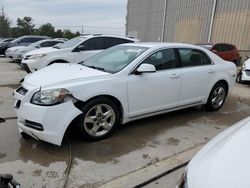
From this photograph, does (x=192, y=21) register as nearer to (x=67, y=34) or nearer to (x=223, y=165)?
(x=223, y=165)

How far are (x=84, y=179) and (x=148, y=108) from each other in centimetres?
198

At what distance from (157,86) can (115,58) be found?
92cm

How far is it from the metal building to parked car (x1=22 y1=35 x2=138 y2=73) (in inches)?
505

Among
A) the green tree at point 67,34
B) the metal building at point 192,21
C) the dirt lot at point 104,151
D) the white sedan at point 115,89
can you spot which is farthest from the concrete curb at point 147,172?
the green tree at point 67,34

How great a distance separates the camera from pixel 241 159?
1.91m

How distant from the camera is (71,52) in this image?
32.6ft

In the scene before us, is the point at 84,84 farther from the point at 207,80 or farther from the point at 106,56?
the point at 207,80

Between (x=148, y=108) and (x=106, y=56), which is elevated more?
(x=106, y=56)

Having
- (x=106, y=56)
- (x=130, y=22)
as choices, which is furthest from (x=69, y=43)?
(x=130, y=22)

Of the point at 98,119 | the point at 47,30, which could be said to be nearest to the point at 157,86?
the point at 98,119

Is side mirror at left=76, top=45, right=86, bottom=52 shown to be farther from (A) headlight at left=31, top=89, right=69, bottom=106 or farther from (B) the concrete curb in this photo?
(B) the concrete curb

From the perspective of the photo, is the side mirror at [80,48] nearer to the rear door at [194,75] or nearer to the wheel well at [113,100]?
the rear door at [194,75]

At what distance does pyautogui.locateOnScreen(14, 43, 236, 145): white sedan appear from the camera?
13.3 ft

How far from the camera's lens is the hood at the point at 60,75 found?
429 cm
